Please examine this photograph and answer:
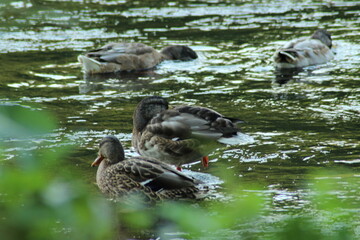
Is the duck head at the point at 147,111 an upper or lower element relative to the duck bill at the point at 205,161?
upper

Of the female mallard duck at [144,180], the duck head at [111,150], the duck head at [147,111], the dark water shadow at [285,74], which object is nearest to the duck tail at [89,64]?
the dark water shadow at [285,74]

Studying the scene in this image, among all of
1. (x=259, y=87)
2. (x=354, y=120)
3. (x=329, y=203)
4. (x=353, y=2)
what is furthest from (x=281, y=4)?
(x=329, y=203)

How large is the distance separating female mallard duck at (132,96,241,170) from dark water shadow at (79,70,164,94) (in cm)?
464

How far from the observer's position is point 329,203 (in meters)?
1.42

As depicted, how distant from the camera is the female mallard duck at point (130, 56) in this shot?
1384cm

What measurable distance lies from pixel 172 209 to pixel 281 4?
18.3 m

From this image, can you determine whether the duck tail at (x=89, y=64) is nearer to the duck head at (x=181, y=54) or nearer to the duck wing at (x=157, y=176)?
the duck head at (x=181, y=54)

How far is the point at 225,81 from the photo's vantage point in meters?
12.1

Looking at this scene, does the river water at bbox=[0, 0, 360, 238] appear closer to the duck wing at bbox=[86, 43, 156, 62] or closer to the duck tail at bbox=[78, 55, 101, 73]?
the duck tail at bbox=[78, 55, 101, 73]

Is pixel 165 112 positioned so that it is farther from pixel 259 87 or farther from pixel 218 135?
pixel 259 87

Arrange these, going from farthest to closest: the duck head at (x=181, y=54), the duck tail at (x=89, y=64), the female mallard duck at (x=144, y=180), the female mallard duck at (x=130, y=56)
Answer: the duck head at (x=181, y=54), the female mallard duck at (x=130, y=56), the duck tail at (x=89, y=64), the female mallard duck at (x=144, y=180)

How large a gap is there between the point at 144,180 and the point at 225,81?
5930mm

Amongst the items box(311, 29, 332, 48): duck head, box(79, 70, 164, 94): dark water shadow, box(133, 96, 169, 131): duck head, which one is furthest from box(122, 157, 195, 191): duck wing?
box(311, 29, 332, 48): duck head

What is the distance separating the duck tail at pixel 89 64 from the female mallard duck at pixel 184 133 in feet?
19.6
